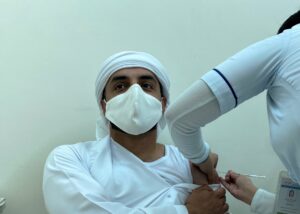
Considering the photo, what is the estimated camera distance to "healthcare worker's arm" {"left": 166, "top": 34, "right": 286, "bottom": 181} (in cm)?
79

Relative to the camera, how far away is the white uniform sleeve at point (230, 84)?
0.79 m

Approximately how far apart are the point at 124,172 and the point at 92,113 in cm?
45

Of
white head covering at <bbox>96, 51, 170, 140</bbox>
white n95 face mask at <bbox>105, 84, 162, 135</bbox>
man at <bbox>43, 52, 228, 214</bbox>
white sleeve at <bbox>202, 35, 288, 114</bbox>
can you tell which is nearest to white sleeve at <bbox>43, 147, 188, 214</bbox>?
man at <bbox>43, 52, 228, 214</bbox>

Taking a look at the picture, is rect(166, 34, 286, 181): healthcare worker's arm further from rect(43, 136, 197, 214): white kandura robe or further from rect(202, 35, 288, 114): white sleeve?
rect(43, 136, 197, 214): white kandura robe

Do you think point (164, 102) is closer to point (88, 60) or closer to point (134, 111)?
point (134, 111)

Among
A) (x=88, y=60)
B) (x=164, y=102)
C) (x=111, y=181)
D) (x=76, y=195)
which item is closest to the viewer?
(x=76, y=195)

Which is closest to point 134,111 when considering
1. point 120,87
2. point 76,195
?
point 120,87

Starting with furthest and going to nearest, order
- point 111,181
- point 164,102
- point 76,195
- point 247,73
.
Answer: point 164,102
point 111,181
point 76,195
point 247,73

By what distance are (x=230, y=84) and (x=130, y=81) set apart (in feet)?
2.39

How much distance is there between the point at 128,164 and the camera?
1.47m

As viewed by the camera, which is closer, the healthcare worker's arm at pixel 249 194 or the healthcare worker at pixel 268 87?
the healthcare worker at pixel 268 87

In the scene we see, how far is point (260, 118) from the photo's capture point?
1793 millimetres

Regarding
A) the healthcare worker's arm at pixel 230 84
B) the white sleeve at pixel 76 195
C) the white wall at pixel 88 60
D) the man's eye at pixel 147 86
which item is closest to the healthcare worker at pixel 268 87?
the healthcare worker's arm at pixel 230 84

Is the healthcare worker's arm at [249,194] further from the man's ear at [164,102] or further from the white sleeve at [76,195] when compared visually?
the man's ear at [164,102]
